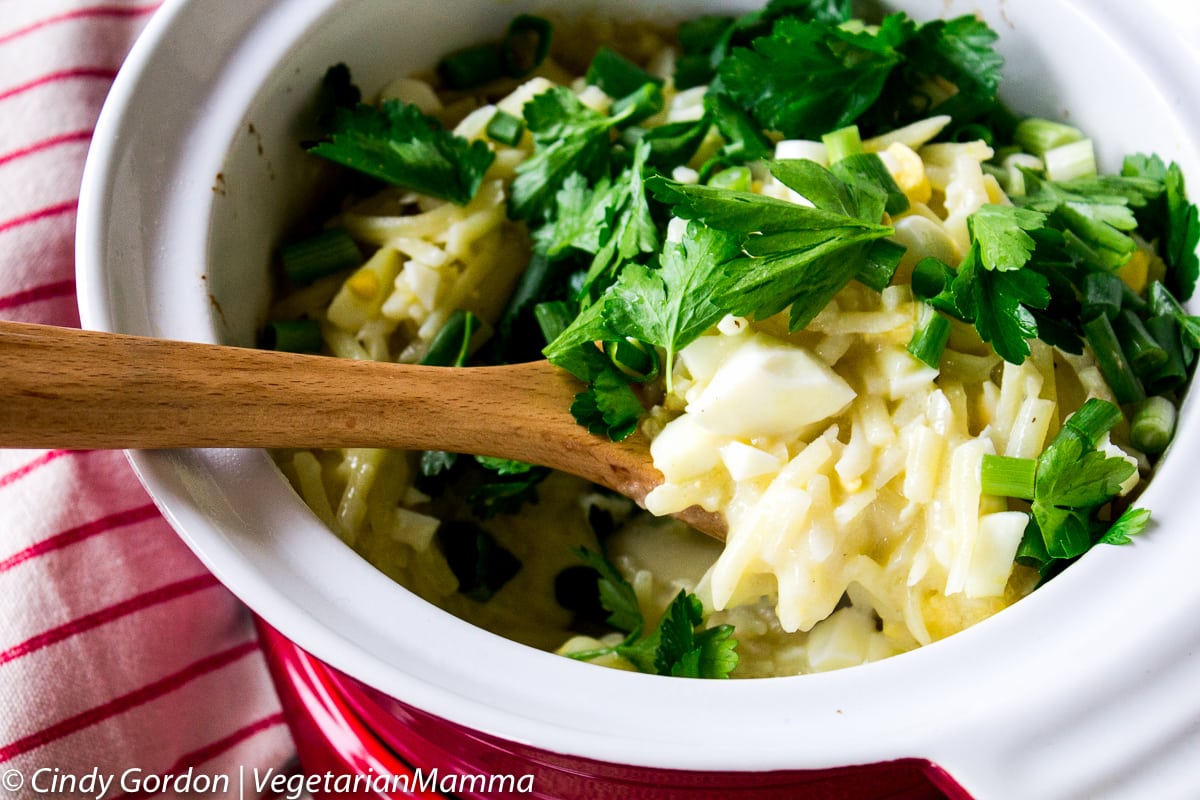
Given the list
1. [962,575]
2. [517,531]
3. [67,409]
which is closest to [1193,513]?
[962,575]

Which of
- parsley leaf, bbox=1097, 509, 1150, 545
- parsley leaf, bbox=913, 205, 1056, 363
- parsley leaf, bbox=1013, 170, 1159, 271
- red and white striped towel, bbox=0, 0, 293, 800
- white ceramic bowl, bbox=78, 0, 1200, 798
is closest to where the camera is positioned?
white ceramic bowl, bbox=78, 0, 1200, 798

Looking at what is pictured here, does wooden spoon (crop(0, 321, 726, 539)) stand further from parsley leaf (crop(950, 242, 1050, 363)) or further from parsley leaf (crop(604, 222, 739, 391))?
parsley leaf (crop(950, 242, 1050, 363))

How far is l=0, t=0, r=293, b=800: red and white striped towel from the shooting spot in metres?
1.53

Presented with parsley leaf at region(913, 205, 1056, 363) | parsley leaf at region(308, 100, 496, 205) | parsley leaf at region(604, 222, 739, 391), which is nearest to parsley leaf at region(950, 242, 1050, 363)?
parsley leaf at region(913, 205, 1056, 363)

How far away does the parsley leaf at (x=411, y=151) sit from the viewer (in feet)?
5.10

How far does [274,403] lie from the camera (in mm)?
1147

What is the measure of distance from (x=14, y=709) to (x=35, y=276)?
0.67 meters

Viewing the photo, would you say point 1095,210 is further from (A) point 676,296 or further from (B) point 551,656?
(B) point 551,656

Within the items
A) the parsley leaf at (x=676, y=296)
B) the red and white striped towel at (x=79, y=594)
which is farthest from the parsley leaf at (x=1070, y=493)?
the red and white striped towel at (x=79, y=594)

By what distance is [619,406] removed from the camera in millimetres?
1323

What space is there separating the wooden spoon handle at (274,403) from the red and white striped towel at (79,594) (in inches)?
24.8
